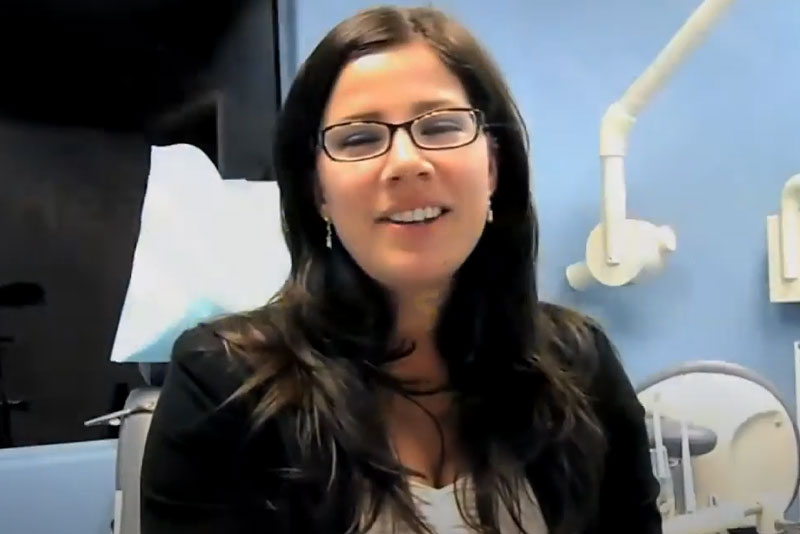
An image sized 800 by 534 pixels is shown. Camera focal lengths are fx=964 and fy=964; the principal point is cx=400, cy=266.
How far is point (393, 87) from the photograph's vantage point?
81cm

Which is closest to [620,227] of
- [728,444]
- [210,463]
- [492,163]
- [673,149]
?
[673,149]

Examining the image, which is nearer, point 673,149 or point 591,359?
point 591,359

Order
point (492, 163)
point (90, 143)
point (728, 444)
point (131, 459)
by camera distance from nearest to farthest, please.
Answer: point (492, 163) → point (131, 459) → point (728, 444) → point (90, 143)

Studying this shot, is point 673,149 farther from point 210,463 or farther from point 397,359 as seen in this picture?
point 210,463

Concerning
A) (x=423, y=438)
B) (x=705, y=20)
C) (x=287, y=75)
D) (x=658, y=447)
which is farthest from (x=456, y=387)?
(x=287, y=75)

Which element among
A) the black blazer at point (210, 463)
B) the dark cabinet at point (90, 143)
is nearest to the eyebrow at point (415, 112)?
→ the black blazer at point (210, 463)

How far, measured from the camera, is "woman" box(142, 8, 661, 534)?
809mm

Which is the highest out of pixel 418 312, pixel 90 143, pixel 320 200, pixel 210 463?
pixel 90 143

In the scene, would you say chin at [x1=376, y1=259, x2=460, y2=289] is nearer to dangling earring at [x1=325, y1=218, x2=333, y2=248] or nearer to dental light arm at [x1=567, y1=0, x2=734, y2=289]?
dangling earring at [x1=325, y1=218, x2=333, y2=248]

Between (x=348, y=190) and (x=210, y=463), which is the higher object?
(x=348, y=190)

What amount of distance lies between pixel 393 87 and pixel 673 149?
0.85 metres

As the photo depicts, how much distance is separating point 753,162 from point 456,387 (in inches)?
32.1

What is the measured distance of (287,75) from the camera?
157 centimetres

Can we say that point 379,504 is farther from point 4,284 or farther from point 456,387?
point 4,284
